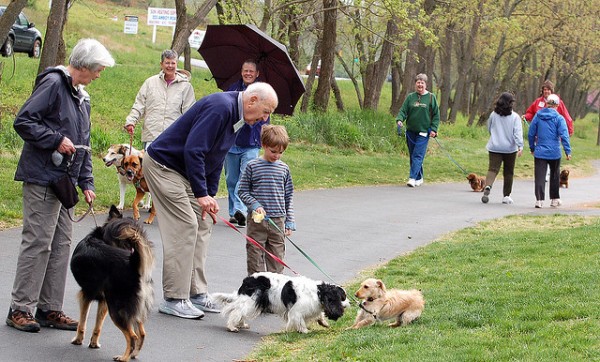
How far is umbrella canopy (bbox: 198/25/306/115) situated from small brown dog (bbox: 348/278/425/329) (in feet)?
19.6

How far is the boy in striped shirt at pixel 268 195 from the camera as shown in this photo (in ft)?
27.6

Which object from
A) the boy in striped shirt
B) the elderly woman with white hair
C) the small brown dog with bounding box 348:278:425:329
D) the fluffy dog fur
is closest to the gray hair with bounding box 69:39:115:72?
the elderly woman with white hair

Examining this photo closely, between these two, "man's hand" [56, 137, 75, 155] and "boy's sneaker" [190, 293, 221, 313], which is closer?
"man's hand" [56, 137, 75, 155]

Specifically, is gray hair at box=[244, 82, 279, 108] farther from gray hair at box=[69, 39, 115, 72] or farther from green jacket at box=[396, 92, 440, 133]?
green jacket at box=[396, 92, 440, 133]

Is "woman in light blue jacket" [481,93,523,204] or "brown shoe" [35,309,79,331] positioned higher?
"woman in light blue jacket" [481,93,523,204]

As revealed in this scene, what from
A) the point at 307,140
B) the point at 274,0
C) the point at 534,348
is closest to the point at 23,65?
the point at 274,0

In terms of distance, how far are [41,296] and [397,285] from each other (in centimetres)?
404

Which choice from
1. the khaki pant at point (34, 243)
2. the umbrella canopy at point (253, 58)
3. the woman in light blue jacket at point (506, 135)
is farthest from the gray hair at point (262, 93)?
the woman in light blue jacket at point (506, 135)

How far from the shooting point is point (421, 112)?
1952cm

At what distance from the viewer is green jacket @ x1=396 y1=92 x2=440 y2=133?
19.5m

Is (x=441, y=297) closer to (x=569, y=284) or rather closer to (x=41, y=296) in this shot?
(x=569, y=284)

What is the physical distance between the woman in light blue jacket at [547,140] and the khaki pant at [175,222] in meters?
10.8

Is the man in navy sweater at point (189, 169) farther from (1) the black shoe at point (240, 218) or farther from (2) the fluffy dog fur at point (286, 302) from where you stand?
Result: (1) the black shoe at point (240, 218)

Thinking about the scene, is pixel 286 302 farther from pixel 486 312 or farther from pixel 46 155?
pixel 46 155
